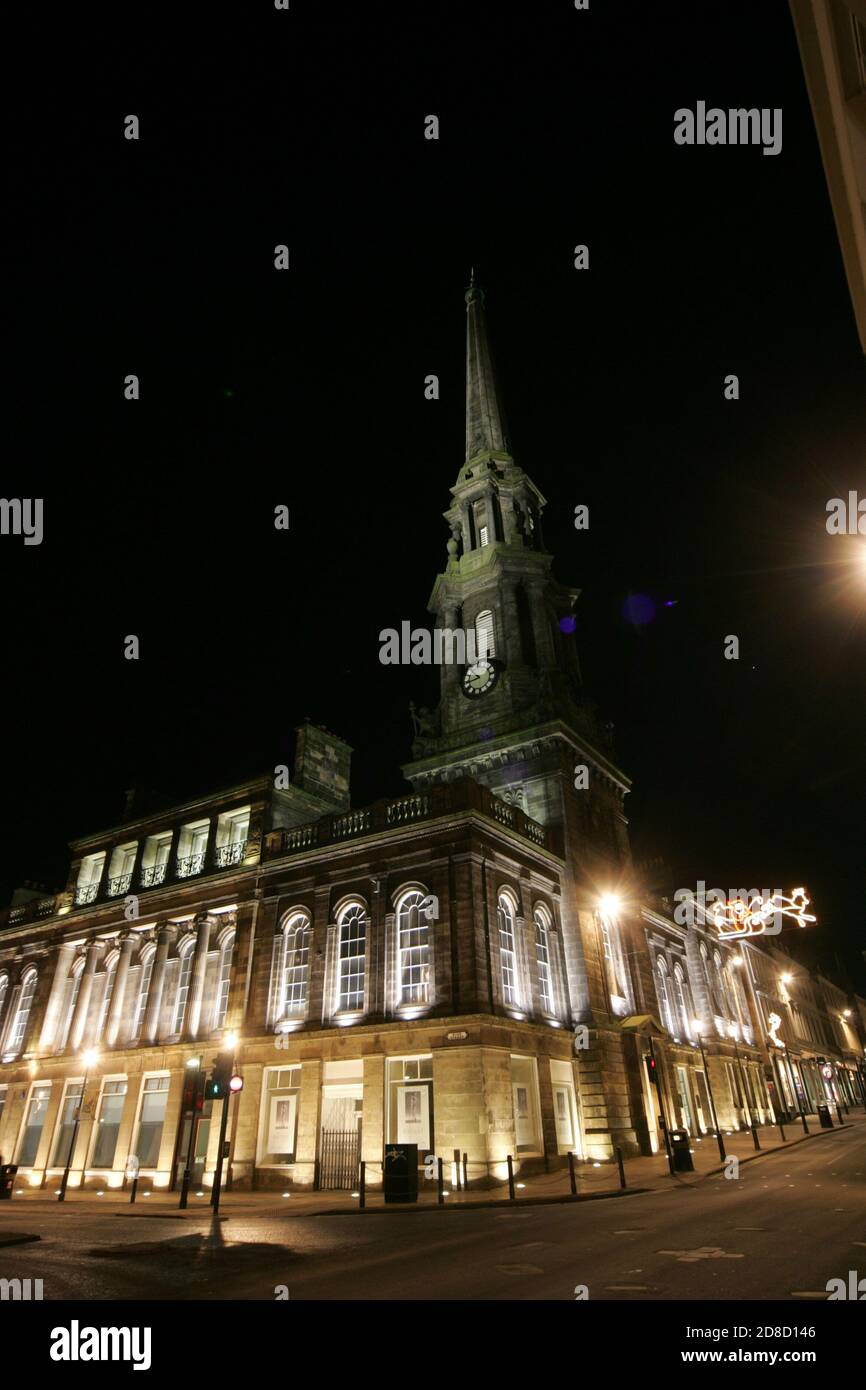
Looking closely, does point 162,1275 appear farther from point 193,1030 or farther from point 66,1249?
point 193,1030

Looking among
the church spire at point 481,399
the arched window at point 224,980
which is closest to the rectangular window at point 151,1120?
the arched window at point 224,980

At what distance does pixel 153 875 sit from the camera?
3366 cm

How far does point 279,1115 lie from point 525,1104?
8065 millimetres

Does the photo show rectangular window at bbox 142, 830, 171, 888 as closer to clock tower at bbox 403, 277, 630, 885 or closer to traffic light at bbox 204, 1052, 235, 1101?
clock tower at bbox 403, 277, 630, 885

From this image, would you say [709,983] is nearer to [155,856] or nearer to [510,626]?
[510,626]

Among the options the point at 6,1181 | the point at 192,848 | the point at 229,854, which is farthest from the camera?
the point at 192,848

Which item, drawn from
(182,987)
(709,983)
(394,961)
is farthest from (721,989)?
(182,987)

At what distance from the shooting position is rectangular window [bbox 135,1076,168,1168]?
26.2 metres

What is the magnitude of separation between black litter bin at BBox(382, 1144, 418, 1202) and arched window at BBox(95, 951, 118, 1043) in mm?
17556

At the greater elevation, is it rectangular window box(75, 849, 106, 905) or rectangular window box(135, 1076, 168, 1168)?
rectangular window box(75, 849, 106, 905)

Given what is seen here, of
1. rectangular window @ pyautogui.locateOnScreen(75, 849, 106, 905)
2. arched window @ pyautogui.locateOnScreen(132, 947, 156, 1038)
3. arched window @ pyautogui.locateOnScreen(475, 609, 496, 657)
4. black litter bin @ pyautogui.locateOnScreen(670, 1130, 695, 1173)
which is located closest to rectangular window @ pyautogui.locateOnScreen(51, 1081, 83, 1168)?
arched window @ pyautogui.locateOnScreen(132, 947, 156, 1038)
